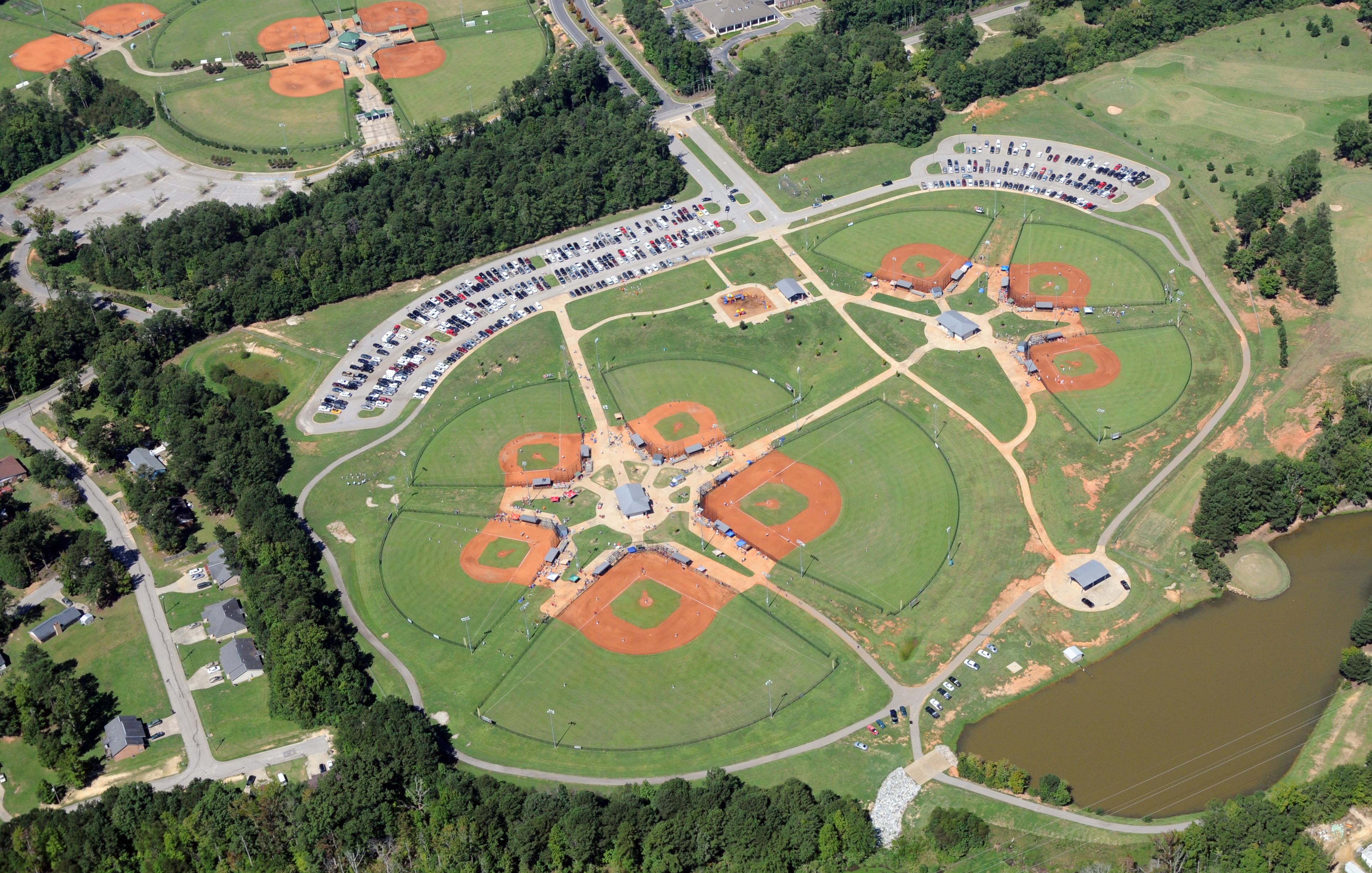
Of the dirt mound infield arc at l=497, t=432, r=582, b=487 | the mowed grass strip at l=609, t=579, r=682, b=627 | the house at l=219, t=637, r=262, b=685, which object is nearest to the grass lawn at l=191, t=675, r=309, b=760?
the house at l=219, t=637, r=262, b=685

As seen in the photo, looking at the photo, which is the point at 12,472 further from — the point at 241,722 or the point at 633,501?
the point at 633,501

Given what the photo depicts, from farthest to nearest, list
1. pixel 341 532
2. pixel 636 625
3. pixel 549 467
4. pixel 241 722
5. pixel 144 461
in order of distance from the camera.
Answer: pixel 144 461
pixel 549 467
pixel 341 532
pixel 636 625
pixel 241 722

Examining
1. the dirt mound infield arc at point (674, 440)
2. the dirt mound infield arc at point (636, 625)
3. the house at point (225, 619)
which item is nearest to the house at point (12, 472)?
the house at point (225, 619)

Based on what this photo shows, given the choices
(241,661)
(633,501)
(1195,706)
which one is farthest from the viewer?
(633,501)

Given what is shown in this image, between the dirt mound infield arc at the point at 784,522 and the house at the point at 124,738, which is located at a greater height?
the dirt mound infield arc at the point at 784,522

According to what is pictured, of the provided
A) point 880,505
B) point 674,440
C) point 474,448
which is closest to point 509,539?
point 474,448

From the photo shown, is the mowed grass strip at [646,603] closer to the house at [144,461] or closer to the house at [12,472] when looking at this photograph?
the house at [144,461]

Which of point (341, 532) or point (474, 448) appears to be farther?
point (474, 448)
